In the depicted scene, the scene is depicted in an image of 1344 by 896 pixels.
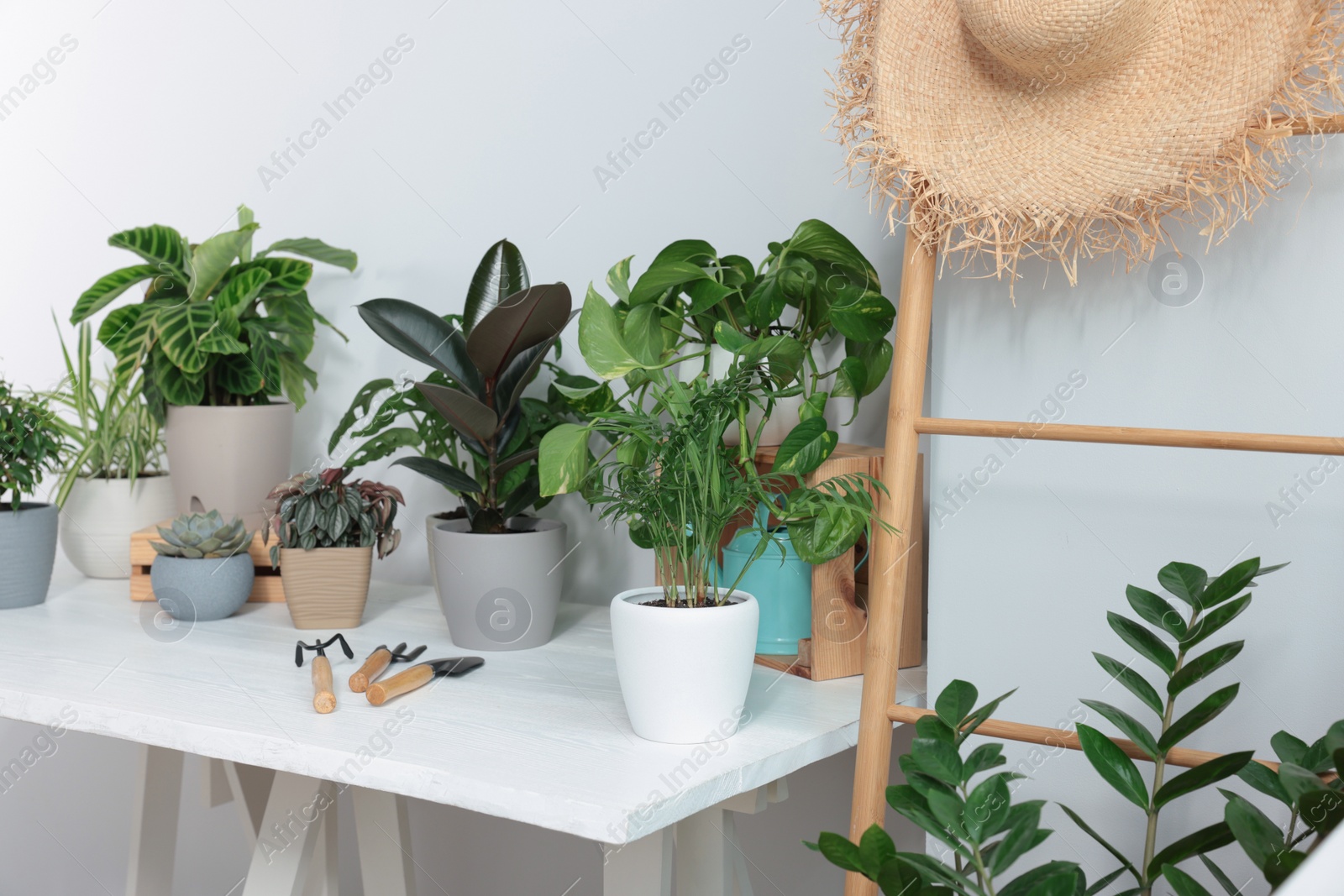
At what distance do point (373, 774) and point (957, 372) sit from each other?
0.63 metres

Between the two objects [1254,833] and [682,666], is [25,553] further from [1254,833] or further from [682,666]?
[1254,833]

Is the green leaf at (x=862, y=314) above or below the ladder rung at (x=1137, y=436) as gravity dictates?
above

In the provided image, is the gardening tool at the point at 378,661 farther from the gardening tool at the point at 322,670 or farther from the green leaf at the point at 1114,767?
the green leaf at the point at 1114,767

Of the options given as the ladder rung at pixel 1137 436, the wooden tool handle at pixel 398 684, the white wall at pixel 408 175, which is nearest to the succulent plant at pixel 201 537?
the white wall at pixel 408 175

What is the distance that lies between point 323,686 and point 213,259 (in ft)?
2.46

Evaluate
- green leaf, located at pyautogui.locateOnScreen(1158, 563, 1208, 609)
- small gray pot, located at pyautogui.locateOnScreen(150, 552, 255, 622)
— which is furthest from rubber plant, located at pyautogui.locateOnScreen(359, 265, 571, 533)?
green leaf, located at pyautogui.locateOnScreen(1158, 563, 1208, 609)

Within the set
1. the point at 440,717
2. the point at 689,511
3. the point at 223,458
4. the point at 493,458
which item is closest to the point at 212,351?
the point at 223,458

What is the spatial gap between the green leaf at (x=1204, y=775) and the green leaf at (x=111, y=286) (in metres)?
1.44

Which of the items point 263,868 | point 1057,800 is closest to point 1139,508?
point 1057,800

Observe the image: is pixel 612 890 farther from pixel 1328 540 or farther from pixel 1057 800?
pixel 1328 540

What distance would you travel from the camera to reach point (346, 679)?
3.43 feet

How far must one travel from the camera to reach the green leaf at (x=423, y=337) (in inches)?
45.0

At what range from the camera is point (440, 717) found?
0.92 metres

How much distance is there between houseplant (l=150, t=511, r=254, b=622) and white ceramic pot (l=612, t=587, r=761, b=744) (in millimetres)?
686
